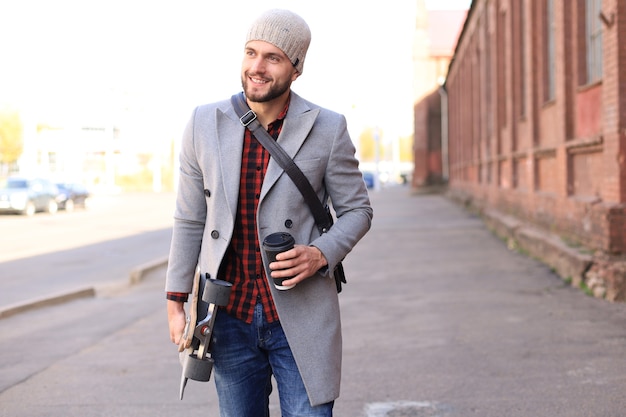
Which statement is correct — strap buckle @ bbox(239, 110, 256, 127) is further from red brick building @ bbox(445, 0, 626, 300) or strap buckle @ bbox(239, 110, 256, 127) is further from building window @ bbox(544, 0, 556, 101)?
building window @ bbox(544, 0, 556, 101)

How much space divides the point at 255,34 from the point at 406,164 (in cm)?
16022

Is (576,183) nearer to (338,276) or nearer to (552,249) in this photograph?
(552,249)

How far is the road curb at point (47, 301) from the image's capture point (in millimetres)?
9662

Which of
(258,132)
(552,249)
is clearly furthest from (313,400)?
(552,249)

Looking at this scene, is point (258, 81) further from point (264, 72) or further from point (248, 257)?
point (248, 257)

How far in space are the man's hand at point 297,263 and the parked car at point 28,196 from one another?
33714 mm

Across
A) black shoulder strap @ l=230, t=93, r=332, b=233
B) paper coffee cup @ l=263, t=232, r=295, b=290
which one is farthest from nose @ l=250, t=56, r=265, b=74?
paper coffee cup @ l=263, t=232, r=295, b=290

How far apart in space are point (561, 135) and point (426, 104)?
40.7 m

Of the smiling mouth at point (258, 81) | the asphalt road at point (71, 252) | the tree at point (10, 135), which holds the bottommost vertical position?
the asphalt road at point (71, 252)

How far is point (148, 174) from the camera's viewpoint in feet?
269

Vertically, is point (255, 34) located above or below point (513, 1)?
below

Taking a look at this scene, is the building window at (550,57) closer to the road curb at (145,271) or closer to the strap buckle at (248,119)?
the road curb at (145,271)

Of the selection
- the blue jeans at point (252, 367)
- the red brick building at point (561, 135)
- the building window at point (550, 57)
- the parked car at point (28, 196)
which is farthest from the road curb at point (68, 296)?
the parked car at point (28, 196)

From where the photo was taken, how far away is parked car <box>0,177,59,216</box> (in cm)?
3419
